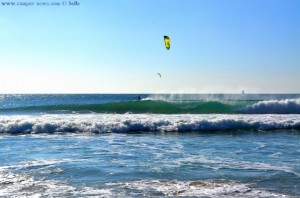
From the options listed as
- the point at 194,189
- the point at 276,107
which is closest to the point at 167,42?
the point at 194,189

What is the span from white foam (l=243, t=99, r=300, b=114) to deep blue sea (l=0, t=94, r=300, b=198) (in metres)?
11.6

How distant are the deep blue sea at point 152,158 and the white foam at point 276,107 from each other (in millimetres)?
11565

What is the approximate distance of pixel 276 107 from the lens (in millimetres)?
31938

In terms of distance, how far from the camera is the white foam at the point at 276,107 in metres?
31.4

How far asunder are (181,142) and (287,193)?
761 centimetres

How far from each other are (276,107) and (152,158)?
23.5 metres

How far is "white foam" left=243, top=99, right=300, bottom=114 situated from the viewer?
31.4 meters

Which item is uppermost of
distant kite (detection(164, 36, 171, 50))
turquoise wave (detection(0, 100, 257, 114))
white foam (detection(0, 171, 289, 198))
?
distant kite (detection(164, 36, 171, 50))

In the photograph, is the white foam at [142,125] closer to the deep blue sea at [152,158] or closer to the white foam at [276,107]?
the deep blue sea at [152,158]

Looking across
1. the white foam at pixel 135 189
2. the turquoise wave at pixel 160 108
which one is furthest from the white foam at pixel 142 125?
the turquoise wave at pixel 160 108

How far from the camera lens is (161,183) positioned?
26.4 ft

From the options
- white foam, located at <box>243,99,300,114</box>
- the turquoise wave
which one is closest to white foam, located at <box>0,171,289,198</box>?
the turquoise wave

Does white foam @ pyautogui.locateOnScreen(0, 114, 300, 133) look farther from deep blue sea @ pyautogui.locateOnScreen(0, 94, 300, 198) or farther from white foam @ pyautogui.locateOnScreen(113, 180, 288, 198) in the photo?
white foam @ pyautogui.locateOnScreen(113, 180, 288, 198)

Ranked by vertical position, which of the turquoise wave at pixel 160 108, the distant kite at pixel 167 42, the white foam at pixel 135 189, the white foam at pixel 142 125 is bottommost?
the white foam at pixel 135 189
